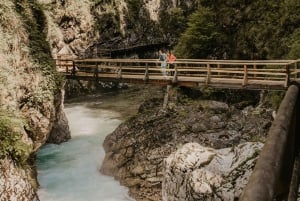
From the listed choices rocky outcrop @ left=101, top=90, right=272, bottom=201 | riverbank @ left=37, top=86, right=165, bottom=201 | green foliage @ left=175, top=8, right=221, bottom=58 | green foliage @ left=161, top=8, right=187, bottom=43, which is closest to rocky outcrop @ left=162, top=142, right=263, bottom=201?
rocky outcrop @ left=101, top=90, right=272, bottom=201

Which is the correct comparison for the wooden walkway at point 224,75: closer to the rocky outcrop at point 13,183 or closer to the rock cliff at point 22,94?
the rock cliff at point 22,94

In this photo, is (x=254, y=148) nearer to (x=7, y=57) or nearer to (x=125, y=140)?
(x=7, y=57)

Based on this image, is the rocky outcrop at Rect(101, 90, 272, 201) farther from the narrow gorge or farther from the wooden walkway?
the wooden walkway

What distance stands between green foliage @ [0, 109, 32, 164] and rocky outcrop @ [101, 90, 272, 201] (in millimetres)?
6084

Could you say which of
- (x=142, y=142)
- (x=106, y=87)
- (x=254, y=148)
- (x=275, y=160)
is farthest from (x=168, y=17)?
(x=275, y=160)

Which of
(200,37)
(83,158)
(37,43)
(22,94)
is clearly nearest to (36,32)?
(37,43)

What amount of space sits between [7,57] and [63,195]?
685 centimetres

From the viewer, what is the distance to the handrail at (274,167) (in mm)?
1007

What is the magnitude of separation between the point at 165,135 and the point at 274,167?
60.3ft

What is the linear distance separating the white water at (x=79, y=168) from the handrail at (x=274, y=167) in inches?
636

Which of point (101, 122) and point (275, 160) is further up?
point (275, 160)

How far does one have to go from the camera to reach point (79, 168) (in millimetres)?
20703

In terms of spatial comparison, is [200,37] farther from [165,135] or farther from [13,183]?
[13,183]

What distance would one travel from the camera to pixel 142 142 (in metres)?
19.7
